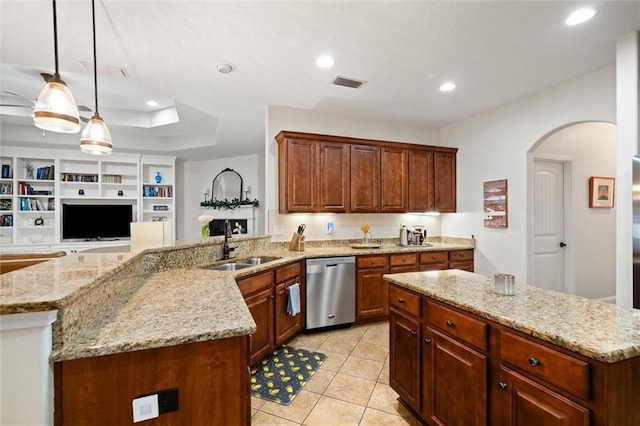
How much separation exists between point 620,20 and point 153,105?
559 cm

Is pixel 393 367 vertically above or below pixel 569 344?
below

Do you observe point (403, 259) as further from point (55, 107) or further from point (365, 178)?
point (55, 107)

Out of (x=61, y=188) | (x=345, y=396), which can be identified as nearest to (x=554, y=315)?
(x=345, y=396)

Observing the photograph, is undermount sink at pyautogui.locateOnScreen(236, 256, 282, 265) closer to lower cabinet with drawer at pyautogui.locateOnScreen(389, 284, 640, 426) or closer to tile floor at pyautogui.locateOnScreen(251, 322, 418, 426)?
tile floor at pyautogui.locateOnScreen(251, 322, 418, 426)

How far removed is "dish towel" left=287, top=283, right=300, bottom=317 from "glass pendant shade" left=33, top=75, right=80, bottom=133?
2.25 metres

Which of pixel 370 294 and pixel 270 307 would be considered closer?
pixel 270 307

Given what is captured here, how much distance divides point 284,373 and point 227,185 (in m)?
5.28

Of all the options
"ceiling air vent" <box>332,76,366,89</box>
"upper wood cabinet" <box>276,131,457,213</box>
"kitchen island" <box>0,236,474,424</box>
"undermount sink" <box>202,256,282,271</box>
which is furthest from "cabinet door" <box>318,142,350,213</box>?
"kitchen island" <box>0,236,474,424</box>

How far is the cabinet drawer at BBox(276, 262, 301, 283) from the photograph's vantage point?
2.99 meters

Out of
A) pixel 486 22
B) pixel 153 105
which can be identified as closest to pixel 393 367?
pixel 486 22

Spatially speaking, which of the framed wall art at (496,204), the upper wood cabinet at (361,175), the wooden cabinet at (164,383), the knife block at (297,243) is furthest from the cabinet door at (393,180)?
the wooden cabinet at (164,383)

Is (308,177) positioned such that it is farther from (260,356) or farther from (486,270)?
(486,270)

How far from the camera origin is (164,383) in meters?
1.12

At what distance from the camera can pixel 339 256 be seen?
3561 mm
